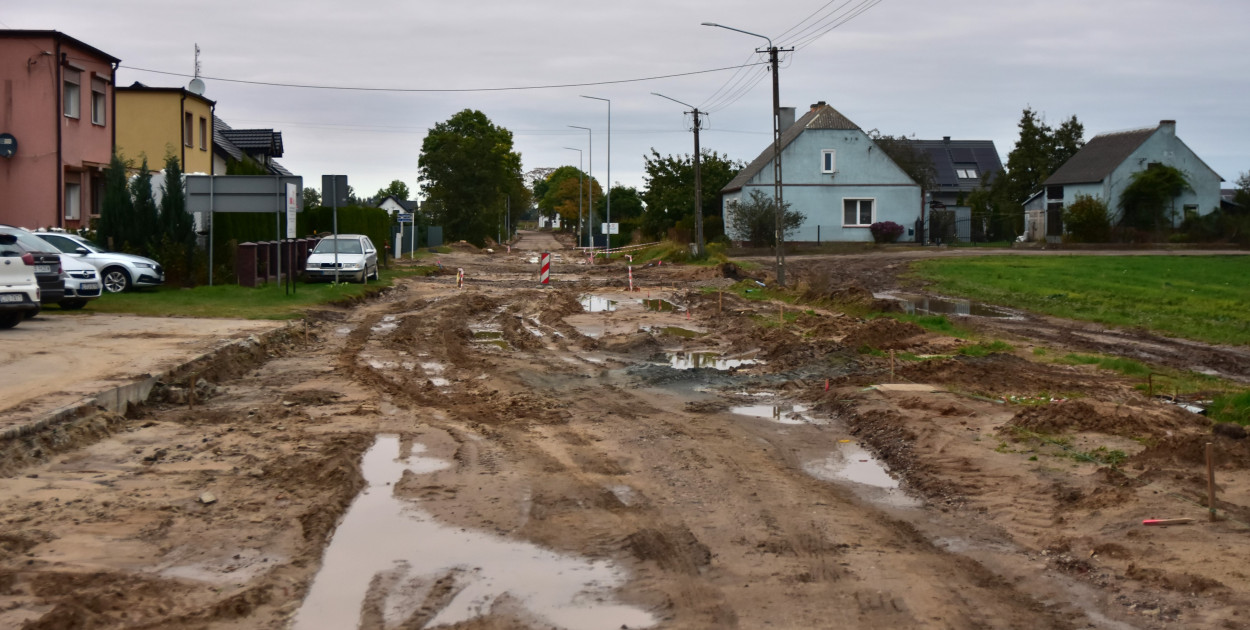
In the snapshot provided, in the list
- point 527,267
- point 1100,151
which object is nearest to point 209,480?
point 527,267

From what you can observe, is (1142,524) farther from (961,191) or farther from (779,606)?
(961,191)

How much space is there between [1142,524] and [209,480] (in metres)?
6.64

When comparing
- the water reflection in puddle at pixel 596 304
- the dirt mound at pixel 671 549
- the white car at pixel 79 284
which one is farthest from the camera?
the water reflection in puddle at pixel 596 304

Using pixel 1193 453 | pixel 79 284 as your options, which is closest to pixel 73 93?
pixel 79 284

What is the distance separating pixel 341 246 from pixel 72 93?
28.1 ft

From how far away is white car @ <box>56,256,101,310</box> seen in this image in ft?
67.6

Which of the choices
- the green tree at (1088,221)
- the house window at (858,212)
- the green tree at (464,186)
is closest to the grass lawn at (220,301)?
the house window at (858,212)

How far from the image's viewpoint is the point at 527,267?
173ft

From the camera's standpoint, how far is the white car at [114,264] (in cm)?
2372

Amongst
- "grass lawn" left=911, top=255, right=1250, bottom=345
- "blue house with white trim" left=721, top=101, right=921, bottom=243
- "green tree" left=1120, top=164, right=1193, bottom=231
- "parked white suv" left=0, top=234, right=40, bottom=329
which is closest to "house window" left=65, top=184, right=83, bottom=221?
"parked white suv" left=0, top=234, right=40, bottom=329

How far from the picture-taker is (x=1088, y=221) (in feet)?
187

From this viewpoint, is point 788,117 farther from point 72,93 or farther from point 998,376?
point 998,376

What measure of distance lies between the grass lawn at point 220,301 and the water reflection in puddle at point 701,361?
8.31 m

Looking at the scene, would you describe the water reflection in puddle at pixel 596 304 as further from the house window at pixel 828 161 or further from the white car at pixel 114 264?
the house window at pixel 828 161
